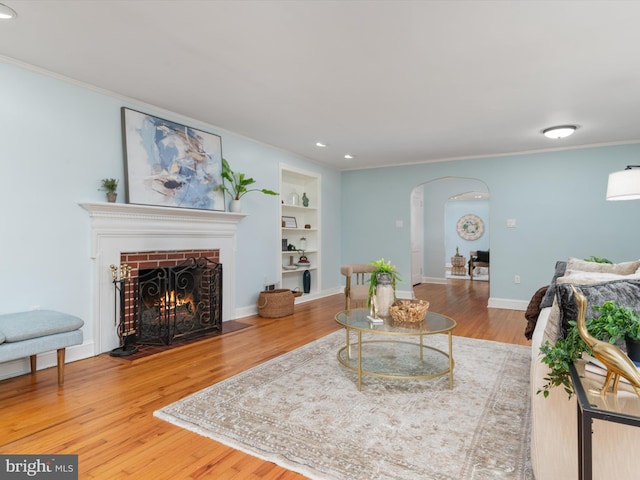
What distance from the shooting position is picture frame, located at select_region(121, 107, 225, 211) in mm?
3531

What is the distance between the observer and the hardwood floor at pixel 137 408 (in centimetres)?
171

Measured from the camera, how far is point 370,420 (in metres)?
2.13

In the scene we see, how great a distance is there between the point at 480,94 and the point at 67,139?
3.77 metres

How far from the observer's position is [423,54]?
2.61 metres

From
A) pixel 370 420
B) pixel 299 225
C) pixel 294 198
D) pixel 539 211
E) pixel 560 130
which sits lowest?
pixel 370 420

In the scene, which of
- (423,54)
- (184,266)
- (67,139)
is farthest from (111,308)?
(423,54)

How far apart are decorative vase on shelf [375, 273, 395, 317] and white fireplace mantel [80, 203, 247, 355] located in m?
2.28

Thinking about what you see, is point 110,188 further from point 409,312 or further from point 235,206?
point 409,312

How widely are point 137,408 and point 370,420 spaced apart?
1.48 m

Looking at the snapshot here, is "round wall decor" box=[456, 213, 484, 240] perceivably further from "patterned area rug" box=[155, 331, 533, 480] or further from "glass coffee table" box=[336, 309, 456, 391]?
"patterned area rug" box=[155, 331, 533, 480]

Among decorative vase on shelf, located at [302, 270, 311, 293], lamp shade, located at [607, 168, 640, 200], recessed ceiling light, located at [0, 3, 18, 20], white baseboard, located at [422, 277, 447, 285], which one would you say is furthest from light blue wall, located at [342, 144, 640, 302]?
recessed ceiling light, located at [0, 3, 18, 20]

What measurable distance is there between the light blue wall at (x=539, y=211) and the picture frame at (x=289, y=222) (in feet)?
6.07

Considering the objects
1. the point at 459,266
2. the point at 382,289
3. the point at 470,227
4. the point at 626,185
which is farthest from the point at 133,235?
the point at 470,227

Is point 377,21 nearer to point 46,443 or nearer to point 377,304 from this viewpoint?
point 377,304
